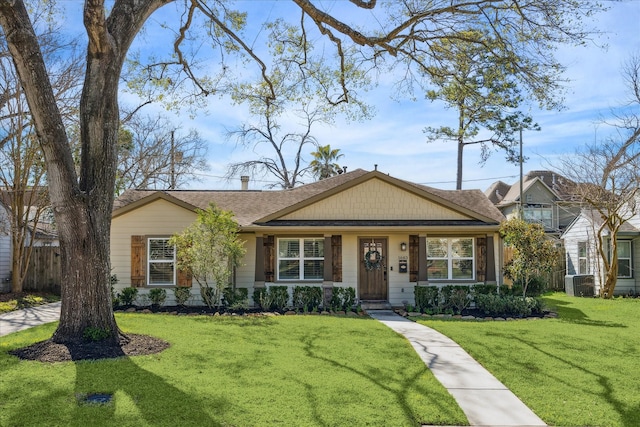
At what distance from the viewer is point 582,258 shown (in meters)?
21.3

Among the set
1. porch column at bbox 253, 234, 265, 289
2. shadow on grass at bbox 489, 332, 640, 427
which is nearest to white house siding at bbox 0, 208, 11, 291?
porch column at bbox 253, 234, 265, 289

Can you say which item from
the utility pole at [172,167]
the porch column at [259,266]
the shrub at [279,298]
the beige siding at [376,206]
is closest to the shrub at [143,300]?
the porch column at [259,266]

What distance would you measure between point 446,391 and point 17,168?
15198 mm

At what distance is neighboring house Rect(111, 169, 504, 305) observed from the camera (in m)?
14.8

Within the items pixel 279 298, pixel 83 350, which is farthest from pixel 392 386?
pixel 279 298

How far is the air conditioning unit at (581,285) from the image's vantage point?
19.6 m

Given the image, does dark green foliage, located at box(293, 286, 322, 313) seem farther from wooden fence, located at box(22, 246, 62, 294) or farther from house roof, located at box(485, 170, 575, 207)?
house roof, located at box(485, 170, 575, 207)

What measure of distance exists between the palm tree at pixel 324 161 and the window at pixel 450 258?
18.3 metres

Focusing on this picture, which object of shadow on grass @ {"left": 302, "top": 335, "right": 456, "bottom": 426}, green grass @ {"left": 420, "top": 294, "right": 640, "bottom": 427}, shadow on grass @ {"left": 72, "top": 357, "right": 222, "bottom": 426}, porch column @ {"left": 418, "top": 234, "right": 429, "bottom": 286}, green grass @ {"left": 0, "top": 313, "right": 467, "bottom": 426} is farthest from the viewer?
porch column @ {"left": 418, "top": 234, "right": 429, "bottom": 286}

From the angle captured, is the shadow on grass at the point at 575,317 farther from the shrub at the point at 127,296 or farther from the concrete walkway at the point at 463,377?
the shrub at the point at 127,296

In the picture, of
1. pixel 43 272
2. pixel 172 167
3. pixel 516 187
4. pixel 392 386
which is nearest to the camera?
pixel 392 386

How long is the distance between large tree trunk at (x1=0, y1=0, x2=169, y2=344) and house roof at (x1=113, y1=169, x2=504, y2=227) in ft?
22.0

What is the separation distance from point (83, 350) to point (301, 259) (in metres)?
8.52

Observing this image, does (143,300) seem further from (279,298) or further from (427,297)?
(427,297)
